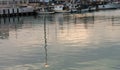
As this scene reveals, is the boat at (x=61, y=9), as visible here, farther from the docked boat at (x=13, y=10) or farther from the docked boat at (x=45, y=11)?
the docked boat at (x=13, y=10)

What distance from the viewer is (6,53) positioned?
28875mm

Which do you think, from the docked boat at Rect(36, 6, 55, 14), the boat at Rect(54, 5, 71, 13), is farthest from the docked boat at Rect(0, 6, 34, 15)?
the boat at Rect(54, 5, 71, 13)

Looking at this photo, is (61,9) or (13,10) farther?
(61,9)

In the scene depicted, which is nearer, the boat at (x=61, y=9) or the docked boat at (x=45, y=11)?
the docked boat at (x=45, y=11)

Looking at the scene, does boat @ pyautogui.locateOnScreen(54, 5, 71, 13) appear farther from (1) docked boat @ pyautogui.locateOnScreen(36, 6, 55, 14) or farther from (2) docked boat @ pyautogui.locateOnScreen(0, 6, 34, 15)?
(2) docked boat @ pyautogui.locateOnScreen(0, 6, 34, 15)

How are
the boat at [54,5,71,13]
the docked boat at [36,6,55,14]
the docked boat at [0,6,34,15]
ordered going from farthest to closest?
1. the boat at [54,5,71,13]
2. the docked boat at [36,6,55,14]
3. the docked boat at [0,6,34,15]

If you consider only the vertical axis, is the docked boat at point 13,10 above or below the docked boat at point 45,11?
above

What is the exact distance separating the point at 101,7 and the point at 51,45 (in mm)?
100212

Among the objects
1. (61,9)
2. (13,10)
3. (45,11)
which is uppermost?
(13,10)

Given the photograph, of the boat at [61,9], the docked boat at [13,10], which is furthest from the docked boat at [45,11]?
the docked boat at [13,10]

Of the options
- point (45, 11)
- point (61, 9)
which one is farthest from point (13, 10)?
point (61, 9)

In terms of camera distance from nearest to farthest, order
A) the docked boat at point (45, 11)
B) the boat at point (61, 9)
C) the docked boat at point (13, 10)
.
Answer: the docked boat at point (13, 10) → the docked boat at point (45, 11) → the boat at point (61, 9)

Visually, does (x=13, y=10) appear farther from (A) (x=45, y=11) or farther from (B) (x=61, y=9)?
(B) (x=61, y=9)

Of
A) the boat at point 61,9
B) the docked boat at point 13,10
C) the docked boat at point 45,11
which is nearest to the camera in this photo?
the docked boat at point 13,10
